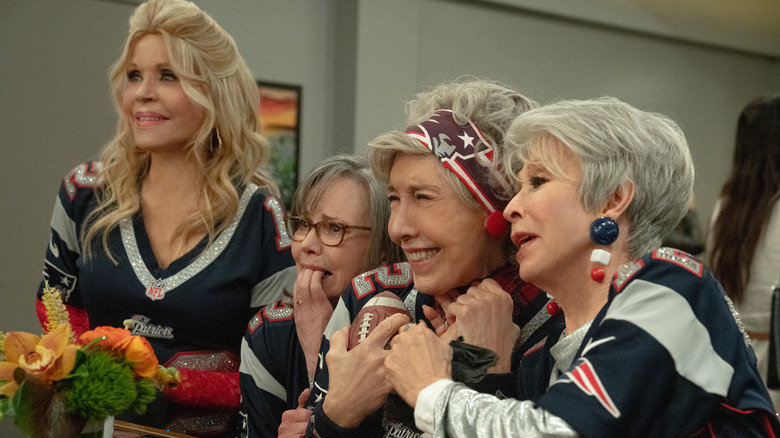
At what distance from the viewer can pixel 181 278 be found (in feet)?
8.03

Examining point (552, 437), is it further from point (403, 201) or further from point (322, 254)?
point (322, 254)

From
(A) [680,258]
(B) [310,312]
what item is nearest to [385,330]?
(B) [310,312]

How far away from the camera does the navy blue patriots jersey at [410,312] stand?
1.71 metres

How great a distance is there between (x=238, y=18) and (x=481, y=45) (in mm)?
2177

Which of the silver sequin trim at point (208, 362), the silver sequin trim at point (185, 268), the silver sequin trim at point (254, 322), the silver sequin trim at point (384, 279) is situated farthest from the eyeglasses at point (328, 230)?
the silver sequin trim at point (208, 362)

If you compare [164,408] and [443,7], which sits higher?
[443,7]

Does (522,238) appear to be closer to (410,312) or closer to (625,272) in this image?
(625,272)

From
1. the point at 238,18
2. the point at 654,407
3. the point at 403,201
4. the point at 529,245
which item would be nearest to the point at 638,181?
the point at 529,245

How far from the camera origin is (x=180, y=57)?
Answer: 2.52 metres

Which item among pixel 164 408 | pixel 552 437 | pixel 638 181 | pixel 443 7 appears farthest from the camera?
pixel 443 7

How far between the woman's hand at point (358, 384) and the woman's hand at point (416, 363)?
0.18 metres

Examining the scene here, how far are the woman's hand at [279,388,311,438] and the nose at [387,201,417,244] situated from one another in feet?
1.57

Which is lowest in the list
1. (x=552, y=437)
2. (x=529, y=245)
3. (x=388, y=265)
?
(x=388, y=265)

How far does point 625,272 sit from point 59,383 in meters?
1.11
